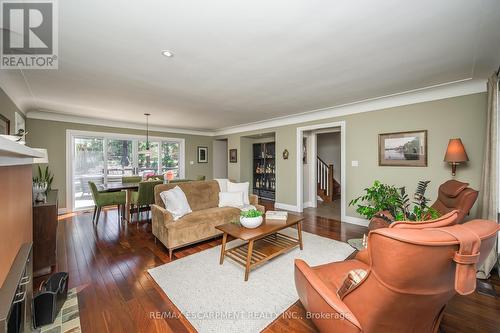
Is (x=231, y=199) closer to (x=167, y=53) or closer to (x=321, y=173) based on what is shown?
(x=167, y=53)

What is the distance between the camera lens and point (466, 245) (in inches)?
31.5

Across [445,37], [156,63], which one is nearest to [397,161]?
[445,37]

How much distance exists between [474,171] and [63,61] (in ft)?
17.9

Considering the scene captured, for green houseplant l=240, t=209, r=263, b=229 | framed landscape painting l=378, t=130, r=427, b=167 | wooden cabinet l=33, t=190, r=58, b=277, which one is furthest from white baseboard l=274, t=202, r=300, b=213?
wooden cabinet l=33, t=190, r=58, b=277

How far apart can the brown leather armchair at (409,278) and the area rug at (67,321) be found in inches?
72.4

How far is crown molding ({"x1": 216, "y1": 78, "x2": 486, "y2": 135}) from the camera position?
117 inches

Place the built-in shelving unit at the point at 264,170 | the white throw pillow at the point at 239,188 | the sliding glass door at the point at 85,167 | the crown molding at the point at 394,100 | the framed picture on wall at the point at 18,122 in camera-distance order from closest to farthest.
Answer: the crown molding at the point at 394,100
the framed picture on wall at the point at 18,122
the white throw pillow at the point at 239,188
the sliding glass door at the point at 85,167
the built-in shelving unit at the point at 264,170

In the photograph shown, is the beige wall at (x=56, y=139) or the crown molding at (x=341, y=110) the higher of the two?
the crown molding at (x=341, y=110)

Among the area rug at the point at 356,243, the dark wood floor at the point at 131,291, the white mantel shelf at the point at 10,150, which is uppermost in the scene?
the white mantel shelf at the point at 10,150

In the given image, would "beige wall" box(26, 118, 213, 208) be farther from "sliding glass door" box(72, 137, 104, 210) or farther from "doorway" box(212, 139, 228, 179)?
"doorway" box(212, 139, 228, 179)

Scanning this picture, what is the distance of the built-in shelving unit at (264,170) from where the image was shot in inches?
265

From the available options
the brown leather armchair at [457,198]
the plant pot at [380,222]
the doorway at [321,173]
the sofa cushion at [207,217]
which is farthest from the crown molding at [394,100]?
the sofa cushion at [207,217]

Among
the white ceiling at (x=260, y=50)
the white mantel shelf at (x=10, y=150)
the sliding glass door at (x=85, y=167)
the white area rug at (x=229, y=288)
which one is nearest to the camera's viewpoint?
the white mantel shelf at (x=10, y=150)

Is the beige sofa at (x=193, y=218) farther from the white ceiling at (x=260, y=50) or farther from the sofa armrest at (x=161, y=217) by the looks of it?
the white ceiling at (x=260, y=50)
